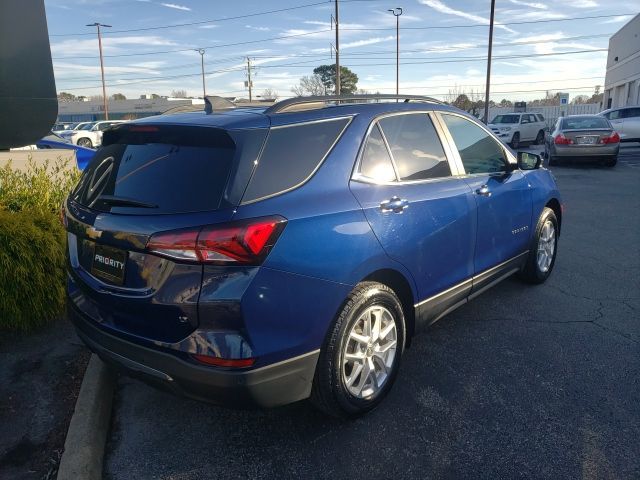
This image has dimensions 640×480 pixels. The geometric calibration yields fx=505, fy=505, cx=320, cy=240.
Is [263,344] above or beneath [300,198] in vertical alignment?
beneath

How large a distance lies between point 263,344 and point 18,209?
3297 mm

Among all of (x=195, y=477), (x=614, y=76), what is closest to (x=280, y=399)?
(x=195, y=477)

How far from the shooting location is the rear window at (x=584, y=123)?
603 inches

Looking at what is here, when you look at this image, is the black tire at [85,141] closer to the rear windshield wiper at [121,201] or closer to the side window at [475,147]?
the side window at [475,147]

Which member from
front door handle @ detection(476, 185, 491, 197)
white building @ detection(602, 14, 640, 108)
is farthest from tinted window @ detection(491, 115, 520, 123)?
front door handle @ detection(476, 185, 491, 197)

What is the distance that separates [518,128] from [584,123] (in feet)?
27.5

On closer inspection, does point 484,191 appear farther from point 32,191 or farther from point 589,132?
point 589,132

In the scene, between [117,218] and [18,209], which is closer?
[117,218]

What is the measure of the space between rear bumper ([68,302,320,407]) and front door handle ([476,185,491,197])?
1956mm

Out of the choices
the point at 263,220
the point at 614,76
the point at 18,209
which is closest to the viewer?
the point at 263,220

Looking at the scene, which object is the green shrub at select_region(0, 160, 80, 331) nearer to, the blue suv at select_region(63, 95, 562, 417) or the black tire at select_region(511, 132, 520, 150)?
the blue suv at select_region(63, 95, 562, 417)

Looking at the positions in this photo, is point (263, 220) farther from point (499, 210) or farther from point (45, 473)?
point (499, 210)

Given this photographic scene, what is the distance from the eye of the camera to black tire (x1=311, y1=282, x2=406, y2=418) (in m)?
2.61

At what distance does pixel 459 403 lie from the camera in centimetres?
308
